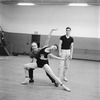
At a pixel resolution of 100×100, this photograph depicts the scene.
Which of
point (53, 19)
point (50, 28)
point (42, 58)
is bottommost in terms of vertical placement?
point (42, 58)

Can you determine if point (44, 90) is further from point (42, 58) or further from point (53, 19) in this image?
point (53, 19)

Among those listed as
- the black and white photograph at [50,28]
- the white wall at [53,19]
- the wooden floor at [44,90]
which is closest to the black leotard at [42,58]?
the wooden floor at [44,90]

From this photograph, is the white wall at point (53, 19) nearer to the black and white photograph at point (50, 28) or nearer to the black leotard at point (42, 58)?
the black and white photograph at point (50, 28)

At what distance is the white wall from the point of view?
22.8 ft

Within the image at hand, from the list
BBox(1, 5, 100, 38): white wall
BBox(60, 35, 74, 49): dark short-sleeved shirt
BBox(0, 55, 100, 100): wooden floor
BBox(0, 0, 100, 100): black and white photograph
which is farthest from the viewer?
BBox(1, 5, 100, 38): white wall

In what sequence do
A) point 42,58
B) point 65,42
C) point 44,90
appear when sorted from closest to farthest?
point 44,90 → point 42,58 → point 65,42

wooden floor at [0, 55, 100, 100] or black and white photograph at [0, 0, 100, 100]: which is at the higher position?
black and white photograph at [0, 0, 100, 100]

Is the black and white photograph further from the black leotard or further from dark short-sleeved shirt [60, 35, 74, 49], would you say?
the black leotard

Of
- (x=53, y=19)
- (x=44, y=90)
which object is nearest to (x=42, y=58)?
(x=44, y=90)

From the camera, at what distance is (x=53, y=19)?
294 inches

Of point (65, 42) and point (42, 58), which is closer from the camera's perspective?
point (42, 58)

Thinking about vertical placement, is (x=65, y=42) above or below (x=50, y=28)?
below

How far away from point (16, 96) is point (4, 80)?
1.04 m

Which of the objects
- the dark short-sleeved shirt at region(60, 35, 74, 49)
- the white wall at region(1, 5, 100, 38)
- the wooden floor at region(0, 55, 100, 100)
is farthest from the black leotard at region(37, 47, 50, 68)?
the white wall at region(1, 5, 100, 38)
